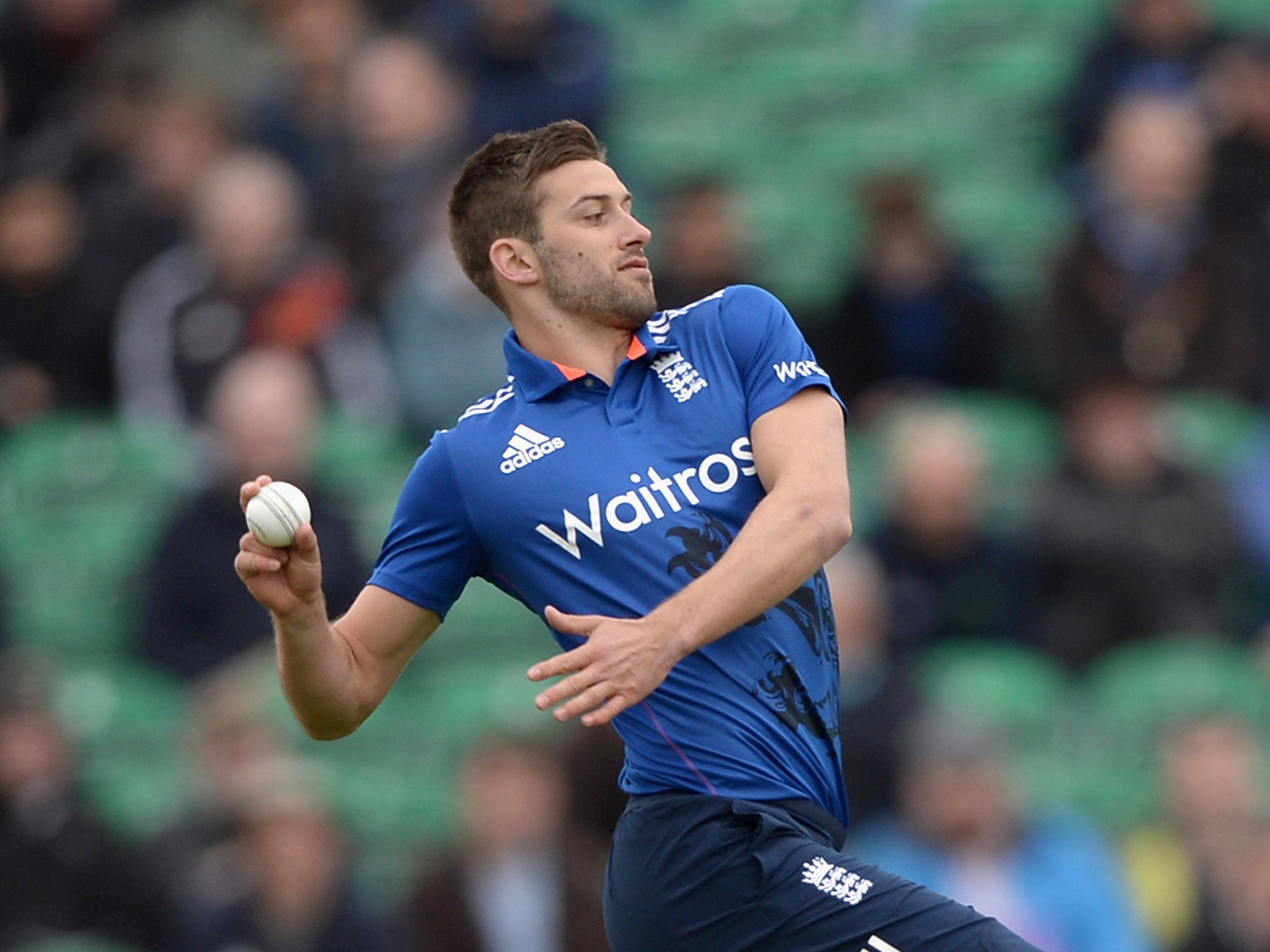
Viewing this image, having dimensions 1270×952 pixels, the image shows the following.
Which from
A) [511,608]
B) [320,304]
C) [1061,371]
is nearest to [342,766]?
[511,608]

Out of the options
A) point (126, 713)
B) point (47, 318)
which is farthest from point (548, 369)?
point (47, 318)

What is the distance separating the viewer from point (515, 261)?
16.3 ft

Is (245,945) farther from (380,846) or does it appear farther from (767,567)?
(767,567)

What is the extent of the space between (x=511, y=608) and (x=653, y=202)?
2.50m

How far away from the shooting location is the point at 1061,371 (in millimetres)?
9531

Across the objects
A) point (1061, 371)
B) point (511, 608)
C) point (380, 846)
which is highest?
point (1061, 371)

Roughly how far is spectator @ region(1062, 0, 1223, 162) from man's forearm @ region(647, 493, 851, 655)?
6.72 metres

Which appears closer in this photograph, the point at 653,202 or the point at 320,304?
the point at 320,304

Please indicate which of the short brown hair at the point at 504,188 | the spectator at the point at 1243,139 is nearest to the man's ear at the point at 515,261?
Result: the short brown hair at the point at 504,188

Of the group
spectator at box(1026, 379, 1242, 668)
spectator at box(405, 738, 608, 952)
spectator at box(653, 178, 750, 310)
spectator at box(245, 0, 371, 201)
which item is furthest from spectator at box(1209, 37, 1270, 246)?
spectator at box(405, 738, 608, 952)

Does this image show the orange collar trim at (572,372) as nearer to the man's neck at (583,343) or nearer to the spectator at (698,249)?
the man's neck at (583,343)

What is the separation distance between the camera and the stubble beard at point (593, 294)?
4820 millimetres

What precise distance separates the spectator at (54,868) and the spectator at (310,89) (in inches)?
143

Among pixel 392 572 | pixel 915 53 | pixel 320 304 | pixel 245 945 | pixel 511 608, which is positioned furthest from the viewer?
pixel 915 53
